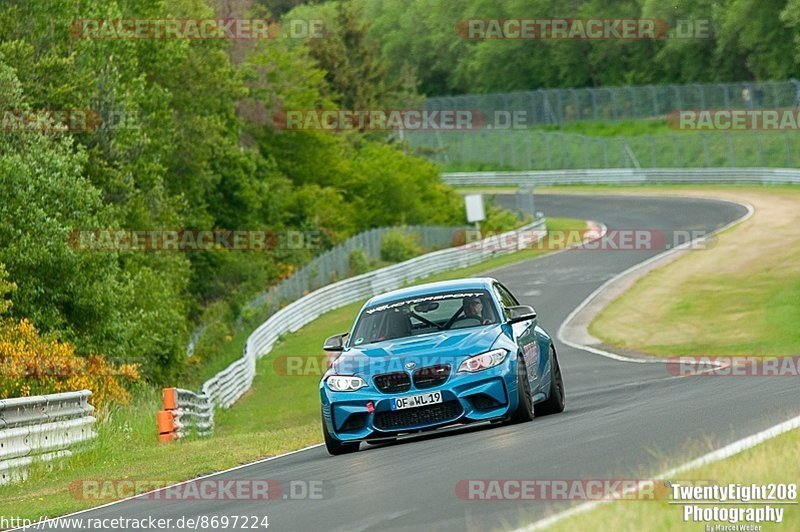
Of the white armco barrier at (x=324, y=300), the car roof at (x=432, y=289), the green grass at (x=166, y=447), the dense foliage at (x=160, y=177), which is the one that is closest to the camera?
the green grass at (x=166, y=447)

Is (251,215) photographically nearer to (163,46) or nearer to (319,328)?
(163,46)

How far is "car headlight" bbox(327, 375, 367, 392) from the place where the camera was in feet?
44.5

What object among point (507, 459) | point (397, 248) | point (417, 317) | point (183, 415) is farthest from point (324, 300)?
point (507, 459)

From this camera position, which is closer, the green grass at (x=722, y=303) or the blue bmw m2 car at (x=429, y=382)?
the blue bmw m2 car at (x=429, y=382)

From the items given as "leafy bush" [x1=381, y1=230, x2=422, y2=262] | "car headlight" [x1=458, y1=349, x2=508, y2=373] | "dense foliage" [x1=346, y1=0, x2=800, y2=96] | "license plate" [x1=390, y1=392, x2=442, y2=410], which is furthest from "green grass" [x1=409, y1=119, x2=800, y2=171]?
"license plate" [x1=390, y1=392, x2=442, y2=410]

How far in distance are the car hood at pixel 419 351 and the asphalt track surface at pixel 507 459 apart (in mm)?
723

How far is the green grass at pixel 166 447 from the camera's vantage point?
1316 cm

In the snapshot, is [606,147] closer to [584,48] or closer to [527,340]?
[584,48]

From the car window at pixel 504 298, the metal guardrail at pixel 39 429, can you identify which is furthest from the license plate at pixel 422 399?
the metal guardrail at pixel 39 429

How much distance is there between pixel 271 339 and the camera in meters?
40.5

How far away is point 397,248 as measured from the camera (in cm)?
5994

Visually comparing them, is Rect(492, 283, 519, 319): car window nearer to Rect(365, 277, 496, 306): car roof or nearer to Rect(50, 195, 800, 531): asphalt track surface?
Rect(365, 277, 496, 306): car roof

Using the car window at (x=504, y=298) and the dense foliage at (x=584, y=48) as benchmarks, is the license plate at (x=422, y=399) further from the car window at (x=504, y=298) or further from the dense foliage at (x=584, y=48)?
the dense foliage at (x=584, y=48)

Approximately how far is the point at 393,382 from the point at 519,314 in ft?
5.37
